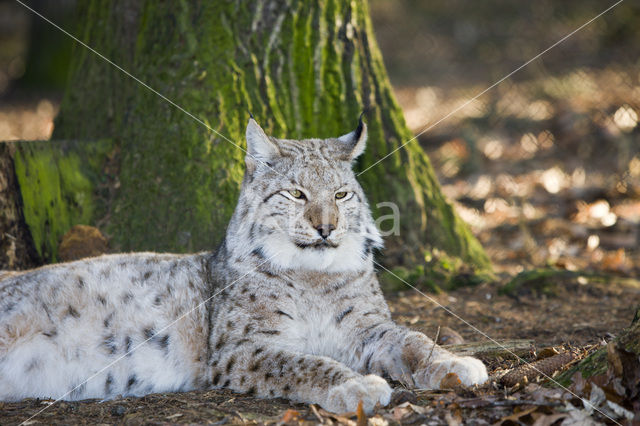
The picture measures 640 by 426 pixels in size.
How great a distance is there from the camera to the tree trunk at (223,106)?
518cm

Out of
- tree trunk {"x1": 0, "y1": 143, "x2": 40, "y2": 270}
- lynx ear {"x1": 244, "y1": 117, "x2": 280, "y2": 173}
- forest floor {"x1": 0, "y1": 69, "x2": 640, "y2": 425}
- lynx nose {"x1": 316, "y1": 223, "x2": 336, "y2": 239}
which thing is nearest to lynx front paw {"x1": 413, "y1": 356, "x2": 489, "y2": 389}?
forest floor {"x1": 0, "y1": 69, "x2": 640, "y2": 425}

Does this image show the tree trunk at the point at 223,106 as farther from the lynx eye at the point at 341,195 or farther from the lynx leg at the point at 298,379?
the lynx leg at the point at 298,379

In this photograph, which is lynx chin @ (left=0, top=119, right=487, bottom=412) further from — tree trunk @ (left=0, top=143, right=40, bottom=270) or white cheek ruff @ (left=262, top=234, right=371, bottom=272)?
tree trunk @ (left=0, top=143, right=40, bottom=270)

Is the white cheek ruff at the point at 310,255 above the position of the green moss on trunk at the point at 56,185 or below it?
below

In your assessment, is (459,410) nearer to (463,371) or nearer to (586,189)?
(463,371)

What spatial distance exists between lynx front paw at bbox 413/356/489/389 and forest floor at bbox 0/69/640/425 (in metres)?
0.11

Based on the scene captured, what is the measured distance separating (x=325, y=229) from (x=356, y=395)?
1.03 m

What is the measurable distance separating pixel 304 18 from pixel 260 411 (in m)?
3.26

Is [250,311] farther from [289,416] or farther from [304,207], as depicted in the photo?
[289,416]

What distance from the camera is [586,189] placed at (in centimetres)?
794

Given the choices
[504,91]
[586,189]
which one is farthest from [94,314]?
[504,91]

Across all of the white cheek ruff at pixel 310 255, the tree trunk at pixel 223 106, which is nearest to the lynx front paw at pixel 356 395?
the white cheek ruff at pixel 310 255

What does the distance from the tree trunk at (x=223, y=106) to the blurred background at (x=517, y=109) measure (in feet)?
5.61

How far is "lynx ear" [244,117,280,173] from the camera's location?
4.11 m
